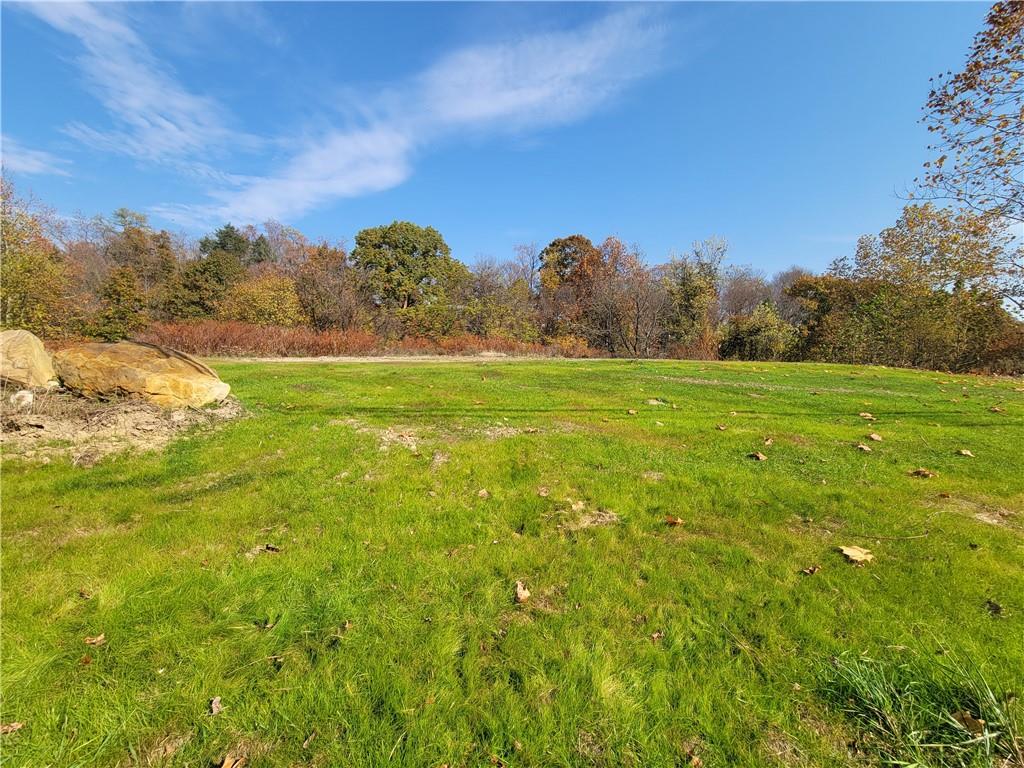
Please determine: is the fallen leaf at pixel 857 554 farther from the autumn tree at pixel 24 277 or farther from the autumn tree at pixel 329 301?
the autumn tree at pixel 329 301

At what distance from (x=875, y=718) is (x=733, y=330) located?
2778 centimetres

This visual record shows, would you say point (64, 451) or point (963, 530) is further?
point (64, 451)

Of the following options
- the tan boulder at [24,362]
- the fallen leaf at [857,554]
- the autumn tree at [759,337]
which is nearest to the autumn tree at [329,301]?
the tan boulder at [24,362]

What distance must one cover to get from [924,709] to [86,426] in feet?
26.2

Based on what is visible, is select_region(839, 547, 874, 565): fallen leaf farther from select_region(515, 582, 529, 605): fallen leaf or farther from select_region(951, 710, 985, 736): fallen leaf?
select_region(515, 582, 529, 605): fallen leaf

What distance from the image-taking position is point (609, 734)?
1748 millimetres

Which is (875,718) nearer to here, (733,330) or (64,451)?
(64,451)

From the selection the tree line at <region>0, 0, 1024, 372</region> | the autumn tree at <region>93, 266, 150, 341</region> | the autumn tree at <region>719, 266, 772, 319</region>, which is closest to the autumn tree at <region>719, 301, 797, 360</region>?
the tree line at <region>0, 0, 1024, 372</region>

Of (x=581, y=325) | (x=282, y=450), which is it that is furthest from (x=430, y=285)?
(x=282, y=450)

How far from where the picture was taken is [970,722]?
66.6 inches

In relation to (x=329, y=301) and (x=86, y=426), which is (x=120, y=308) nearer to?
(x=329, y=301)

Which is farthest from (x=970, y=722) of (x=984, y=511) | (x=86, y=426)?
(x=86, y=426)

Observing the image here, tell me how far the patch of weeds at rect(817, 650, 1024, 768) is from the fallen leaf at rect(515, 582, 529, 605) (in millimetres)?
1496

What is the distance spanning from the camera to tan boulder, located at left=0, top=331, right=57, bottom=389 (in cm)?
578
